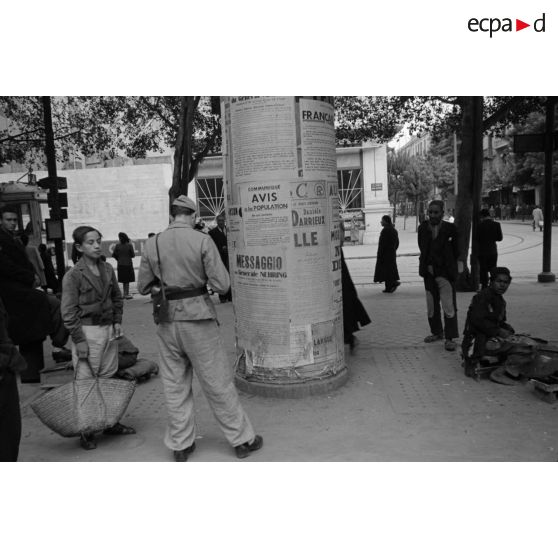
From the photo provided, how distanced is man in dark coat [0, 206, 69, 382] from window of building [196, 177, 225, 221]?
87.1 feet

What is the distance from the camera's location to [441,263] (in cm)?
694

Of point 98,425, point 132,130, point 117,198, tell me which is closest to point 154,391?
point 98,425

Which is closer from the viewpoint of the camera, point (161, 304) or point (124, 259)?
point (161, 304)

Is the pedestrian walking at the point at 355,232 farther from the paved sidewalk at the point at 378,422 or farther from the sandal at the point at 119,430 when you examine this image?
the sandal at the point at 119,430

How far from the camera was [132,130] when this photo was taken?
17141mm

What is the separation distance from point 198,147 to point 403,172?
37.7 metres

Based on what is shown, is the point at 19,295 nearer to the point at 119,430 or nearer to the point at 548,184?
the point at 119,430

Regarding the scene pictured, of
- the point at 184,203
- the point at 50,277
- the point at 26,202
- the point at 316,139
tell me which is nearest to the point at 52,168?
the point at 50,277

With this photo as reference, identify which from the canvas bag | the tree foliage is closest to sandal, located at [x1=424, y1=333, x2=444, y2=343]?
the canvas bag

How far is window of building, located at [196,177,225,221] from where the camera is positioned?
32.6m

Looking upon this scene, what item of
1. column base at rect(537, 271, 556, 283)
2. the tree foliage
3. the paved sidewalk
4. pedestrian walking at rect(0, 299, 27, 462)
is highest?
the tree foliage

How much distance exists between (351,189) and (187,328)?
2988cm

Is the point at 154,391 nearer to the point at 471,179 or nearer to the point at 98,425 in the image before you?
the point at 98,425

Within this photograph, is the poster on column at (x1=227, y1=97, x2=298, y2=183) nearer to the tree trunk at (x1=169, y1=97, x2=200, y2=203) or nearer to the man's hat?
the man's hat
